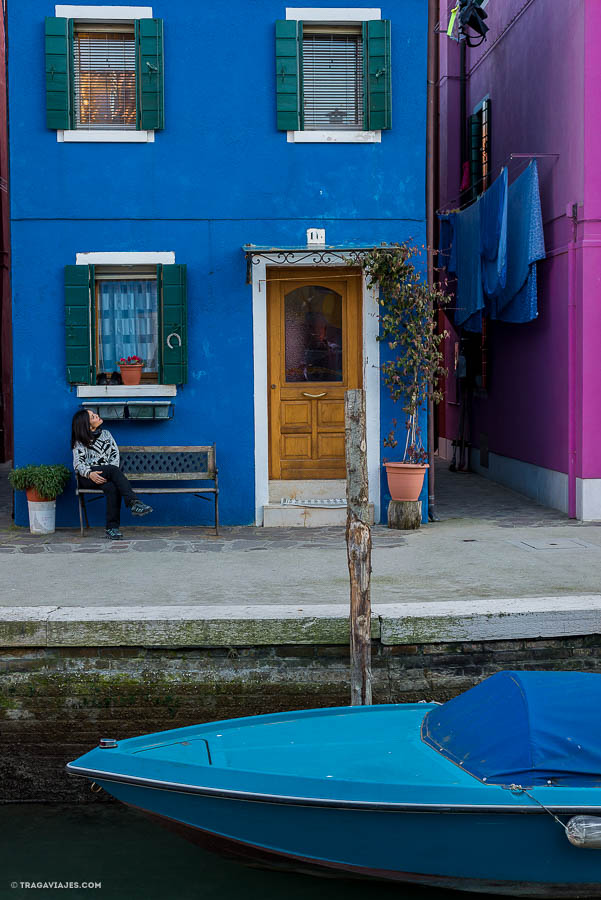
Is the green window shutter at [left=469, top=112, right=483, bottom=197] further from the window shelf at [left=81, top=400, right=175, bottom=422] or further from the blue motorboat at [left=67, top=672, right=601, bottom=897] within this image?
the blue motorboat at [left=67, top=672, right=601, bottom=897]

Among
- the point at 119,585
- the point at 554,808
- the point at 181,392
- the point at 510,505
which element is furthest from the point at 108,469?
the point at 554,808

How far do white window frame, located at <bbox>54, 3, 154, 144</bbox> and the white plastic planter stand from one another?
11.6 ft

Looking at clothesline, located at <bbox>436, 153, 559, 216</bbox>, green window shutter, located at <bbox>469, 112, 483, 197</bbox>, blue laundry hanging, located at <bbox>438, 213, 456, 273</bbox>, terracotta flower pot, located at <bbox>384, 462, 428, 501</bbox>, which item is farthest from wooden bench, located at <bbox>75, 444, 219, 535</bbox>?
green window shutter, located at <bbox>469, 112, 483, 197</bbox>

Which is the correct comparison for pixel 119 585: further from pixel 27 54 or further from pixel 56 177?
pixel 27 54

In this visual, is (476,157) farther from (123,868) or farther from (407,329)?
(123,868)

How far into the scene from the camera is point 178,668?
6.42m

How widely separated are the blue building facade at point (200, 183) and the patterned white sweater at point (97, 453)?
0.43 m

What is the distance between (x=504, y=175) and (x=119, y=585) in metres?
6.52

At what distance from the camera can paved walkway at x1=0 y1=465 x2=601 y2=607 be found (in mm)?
7168

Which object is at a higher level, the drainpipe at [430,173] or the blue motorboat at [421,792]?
the drainpipe at [430,173]

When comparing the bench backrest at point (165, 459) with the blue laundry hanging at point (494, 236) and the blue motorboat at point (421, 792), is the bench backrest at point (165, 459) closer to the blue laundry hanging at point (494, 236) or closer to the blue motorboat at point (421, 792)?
the blue laundry hanging at point (494, 236)

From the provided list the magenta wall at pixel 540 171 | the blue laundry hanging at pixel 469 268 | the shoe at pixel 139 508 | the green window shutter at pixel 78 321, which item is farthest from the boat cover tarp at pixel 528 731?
the blue laundry hanging at pixel 469 268

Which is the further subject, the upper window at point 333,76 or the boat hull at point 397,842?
the upper window at point 333,76

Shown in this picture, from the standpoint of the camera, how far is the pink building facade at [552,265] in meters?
10.5
